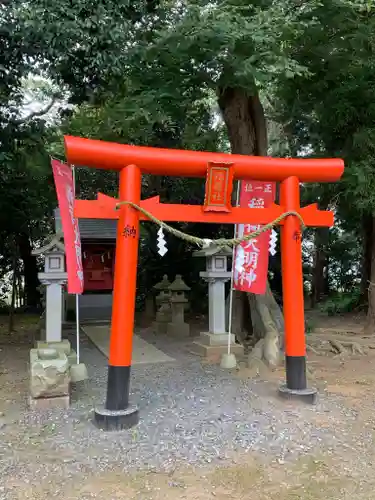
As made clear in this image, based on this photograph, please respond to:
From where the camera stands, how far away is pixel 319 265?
17828mm

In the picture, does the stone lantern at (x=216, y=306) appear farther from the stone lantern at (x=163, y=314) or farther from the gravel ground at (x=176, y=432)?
the stone lantern at (x=163, y=314)

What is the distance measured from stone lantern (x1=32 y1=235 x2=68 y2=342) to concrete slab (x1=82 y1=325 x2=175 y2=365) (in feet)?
4.82

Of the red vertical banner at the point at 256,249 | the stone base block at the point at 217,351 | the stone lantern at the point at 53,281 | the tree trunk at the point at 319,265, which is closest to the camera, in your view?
the red vertical banner at the point at 256,249

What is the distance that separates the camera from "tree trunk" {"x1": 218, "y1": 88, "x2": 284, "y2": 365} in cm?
919

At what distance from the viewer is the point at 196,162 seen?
5.64 metres

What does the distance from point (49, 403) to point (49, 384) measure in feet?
0.81

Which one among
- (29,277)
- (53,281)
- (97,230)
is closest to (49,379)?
(53,281)

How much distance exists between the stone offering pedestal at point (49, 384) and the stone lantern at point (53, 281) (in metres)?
2.18

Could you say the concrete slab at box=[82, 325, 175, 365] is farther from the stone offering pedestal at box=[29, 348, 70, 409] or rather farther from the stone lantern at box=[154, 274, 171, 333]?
the stone offering pedestal at box=[29, 348, 70, 409]

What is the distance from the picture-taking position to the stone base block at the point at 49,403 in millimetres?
5559

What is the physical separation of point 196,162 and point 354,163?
496cm

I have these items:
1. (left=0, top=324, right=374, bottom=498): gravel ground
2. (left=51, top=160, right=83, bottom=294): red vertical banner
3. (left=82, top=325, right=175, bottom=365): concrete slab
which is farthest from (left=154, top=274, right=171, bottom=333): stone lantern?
(left=51, top=160, right=83, bottom=294): red vertical banner

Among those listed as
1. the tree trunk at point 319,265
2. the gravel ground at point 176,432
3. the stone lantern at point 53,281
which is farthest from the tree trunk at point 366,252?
the stone lantern at point 53,281

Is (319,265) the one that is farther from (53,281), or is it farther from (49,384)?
(49,384)
